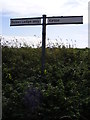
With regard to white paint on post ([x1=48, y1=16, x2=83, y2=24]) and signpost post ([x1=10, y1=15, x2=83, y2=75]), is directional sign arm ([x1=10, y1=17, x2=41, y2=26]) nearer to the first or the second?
signpost post ([x1=10, y1=15, x2=83, y2=75])

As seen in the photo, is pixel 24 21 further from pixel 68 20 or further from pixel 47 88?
pixel 47 88

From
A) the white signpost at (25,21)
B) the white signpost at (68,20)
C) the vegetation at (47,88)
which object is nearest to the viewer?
the vegetation at (47,88)

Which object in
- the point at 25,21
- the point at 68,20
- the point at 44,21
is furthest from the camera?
the point at 25,21

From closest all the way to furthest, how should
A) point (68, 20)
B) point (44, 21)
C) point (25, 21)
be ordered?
point (68, 20), point (44, 21), point (25, 21)

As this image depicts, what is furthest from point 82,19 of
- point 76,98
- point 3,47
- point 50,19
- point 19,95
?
point 3,47

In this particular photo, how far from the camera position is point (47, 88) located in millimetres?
7152

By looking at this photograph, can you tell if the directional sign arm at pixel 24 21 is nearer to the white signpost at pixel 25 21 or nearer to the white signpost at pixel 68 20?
the white signpost at pixel 25 21

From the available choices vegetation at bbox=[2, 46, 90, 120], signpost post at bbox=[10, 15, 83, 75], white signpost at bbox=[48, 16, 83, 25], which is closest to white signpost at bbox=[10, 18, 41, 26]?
signpost post at bbox=[10, 15, 83, 75]

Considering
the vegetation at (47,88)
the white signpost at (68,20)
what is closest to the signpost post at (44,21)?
the white signpost at (68,20)

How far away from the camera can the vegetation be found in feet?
21.3

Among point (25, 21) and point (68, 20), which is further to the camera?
point (25, 21)

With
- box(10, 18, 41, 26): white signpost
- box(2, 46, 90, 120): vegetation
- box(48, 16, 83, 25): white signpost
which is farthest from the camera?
box(10, 18, 41, 26): white signpost

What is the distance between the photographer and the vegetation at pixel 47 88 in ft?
21.3

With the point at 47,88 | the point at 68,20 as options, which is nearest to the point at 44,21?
the point at 68,20
